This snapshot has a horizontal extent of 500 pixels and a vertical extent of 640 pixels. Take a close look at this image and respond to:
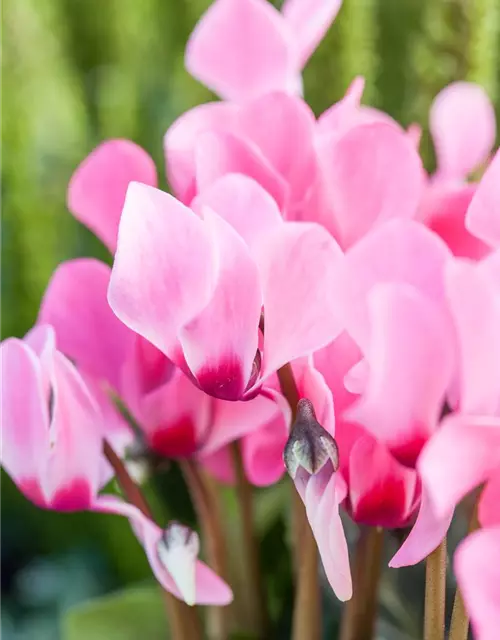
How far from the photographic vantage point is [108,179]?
0.28 metres

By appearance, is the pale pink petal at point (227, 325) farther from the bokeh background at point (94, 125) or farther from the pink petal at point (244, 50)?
the bokeh background at point (94, 125)

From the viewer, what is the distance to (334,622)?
395 millimetres

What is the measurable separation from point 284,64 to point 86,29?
2.29 feet

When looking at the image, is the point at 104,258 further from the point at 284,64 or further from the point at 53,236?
the point at 284,64

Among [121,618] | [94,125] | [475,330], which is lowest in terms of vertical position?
[121,618]

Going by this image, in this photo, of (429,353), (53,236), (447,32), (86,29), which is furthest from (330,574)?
(86,29)

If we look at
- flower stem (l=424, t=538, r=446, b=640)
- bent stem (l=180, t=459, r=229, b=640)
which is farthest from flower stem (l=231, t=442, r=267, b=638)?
flower stem (l=424, t=538, r=446, b=640)

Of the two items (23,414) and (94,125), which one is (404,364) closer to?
(23,414)

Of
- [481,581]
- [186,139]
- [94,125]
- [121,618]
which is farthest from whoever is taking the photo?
[94,125]

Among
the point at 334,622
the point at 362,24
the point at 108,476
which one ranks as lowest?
the point at 334,622

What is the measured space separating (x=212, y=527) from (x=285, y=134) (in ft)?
0.55

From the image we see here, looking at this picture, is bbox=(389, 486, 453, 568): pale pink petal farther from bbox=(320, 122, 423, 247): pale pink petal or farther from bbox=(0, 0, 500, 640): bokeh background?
bbox=(0, 0, 500, 640): bokeh background

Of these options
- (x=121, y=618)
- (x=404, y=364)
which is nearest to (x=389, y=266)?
(x=404, y=364)

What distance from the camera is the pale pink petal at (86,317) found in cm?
28
